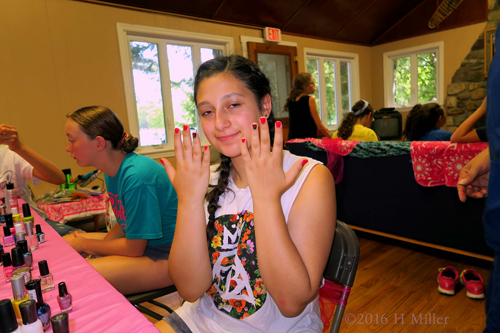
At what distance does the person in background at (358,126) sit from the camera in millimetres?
3465

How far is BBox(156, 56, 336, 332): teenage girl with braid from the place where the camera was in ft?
2.50

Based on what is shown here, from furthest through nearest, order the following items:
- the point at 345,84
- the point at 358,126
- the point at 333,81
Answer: the point at 345,84 < the point at 333,81 < the point at 358,126

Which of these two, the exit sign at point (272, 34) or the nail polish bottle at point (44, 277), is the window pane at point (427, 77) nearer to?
the exit sign at point (272, 34)

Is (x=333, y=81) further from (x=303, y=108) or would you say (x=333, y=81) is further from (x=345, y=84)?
(x=303, y=108)

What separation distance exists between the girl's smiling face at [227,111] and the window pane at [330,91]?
5949 millimetres

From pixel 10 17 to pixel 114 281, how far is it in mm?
3225

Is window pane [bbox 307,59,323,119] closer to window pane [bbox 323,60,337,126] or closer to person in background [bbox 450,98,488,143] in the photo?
window pane [bbox 323,60,337,126]

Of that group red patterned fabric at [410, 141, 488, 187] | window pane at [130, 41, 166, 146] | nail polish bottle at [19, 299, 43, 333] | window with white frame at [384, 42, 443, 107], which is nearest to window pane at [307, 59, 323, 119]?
window with white frame at [384, 42, 443, 107]

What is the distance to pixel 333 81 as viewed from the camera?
682 cm

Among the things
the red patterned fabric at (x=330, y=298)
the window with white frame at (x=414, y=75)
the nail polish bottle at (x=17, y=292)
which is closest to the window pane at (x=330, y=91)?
the window with white frame at (x=414, y=75)

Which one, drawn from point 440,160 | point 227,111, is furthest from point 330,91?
point 227,111

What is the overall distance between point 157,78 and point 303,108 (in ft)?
6.55

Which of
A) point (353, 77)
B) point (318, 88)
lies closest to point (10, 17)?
point (318, 88)

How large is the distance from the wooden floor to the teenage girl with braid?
3.62 ft
